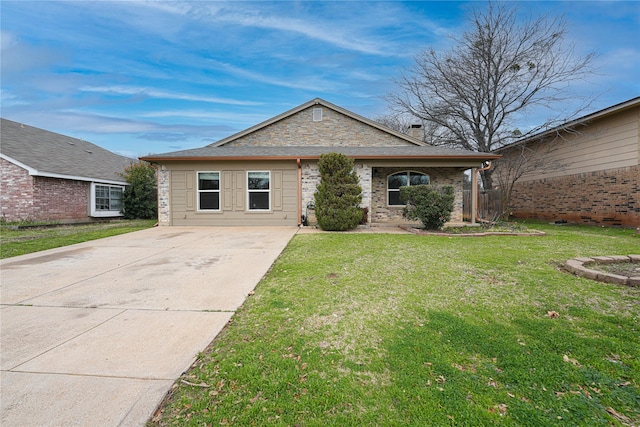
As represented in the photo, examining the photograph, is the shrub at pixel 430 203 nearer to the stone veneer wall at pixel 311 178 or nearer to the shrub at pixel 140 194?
the stone veneer wall at pixel 311 178

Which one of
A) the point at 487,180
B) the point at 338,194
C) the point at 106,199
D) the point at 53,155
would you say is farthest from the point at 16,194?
the point at 487,180

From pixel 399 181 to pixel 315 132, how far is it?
5.12m

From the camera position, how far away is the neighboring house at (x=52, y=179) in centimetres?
1266

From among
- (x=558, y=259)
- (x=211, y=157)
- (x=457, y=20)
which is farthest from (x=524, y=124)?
(x=211, y=157)

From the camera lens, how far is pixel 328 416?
5.96ft

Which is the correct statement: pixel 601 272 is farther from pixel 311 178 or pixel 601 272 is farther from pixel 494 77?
pixel 494 77

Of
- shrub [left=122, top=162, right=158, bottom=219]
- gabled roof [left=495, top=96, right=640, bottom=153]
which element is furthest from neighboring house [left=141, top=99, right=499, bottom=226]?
shrub [left=122, top=162, right=158, bottom=219]

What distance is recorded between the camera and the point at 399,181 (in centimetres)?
1319

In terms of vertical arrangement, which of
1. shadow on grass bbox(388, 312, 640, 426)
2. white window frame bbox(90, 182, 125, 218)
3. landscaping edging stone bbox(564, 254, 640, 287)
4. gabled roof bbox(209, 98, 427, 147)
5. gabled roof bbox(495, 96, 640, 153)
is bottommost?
shadow on grass bbox(388, 312, 640, 426)

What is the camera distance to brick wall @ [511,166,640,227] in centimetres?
1053

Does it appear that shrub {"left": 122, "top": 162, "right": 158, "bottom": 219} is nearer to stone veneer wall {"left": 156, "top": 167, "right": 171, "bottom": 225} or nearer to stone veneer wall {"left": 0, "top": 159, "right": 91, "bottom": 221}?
stone veneer wall {"left": 0, "top": 159, "right": 91, "bottom": 221}

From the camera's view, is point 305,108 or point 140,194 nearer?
point 305,108

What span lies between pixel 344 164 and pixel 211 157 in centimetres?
531

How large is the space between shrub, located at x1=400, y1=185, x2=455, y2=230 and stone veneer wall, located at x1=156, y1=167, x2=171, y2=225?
9.34m
